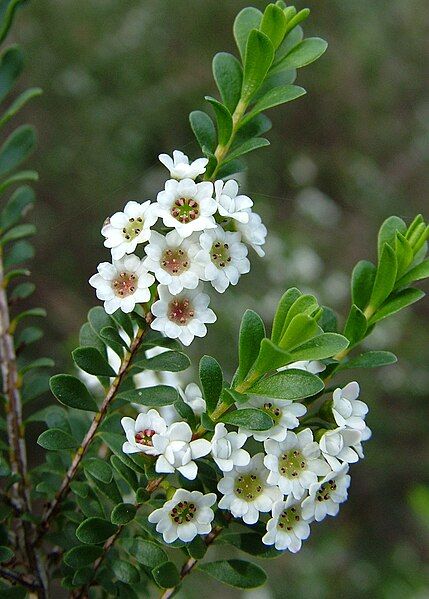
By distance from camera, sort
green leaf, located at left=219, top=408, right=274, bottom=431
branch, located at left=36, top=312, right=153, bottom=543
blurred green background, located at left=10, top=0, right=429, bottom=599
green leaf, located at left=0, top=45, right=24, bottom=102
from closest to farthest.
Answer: green leaf, located at left=219, top=408, right=274, bottom=431 → branch, located at left=36, top=312, right=153, bottom=543 → green leaf, located at left=0, top=45, right=24, bottom=102 → blurred green background, located at left=10, top=0, right=429, bottom=599

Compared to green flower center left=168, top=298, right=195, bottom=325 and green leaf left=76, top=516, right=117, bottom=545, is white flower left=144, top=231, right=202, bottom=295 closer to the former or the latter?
green flower center left=168, top=298, right=195, bottom=325

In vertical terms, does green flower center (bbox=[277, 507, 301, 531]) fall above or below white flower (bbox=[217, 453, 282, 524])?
below

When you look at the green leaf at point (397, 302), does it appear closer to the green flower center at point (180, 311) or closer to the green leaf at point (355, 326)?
the green leaf at point (355, 326)

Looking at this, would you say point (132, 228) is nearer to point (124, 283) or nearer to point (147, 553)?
point (124, 283)

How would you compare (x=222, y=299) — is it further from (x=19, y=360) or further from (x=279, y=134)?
(x=19, y=360)

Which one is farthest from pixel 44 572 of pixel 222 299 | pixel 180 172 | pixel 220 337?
pixel 222 299

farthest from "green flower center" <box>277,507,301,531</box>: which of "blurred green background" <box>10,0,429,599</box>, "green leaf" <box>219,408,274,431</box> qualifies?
"blurred green background" <box>10,0,429,599</box>
